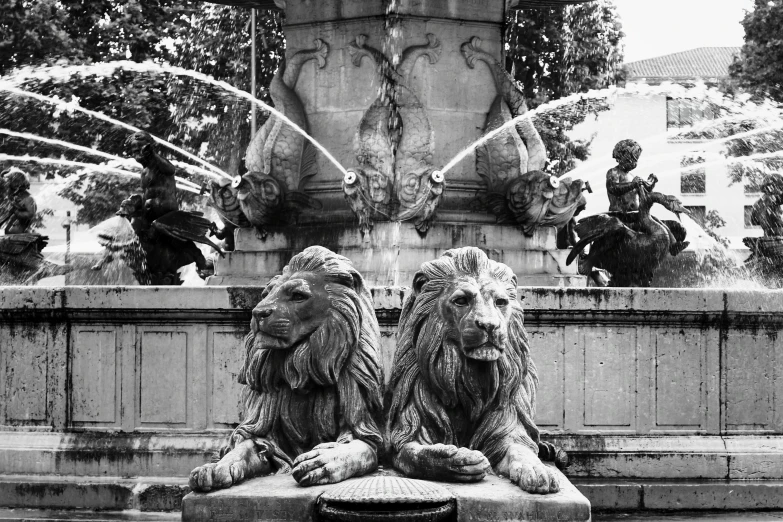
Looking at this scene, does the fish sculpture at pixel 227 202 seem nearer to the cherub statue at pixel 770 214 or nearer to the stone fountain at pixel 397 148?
the stone fountain at pixel 397 148

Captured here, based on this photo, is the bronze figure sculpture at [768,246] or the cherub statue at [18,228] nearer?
the bronze figure sculpture at [768,246]

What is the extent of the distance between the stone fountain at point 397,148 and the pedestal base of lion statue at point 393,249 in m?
0.01

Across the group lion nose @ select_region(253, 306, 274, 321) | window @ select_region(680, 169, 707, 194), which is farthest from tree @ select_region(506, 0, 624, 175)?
lion nose @ select_region(253, 306, 274, 321)

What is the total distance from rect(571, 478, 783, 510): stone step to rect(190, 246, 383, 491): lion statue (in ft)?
10.4

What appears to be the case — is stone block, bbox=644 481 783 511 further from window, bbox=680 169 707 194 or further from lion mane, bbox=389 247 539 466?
window, bbox=680 169 707 194

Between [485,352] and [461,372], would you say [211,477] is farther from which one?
[485,352]

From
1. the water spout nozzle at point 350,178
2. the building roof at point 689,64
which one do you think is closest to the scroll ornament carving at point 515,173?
the water spout nozzle at point 350,178

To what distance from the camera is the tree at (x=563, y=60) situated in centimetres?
2936

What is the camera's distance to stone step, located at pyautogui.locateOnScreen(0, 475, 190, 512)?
33.4ft

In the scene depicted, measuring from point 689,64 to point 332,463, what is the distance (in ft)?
198

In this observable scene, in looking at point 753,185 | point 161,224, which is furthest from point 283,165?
point 753,185

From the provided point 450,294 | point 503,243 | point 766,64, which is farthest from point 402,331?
point 766,64

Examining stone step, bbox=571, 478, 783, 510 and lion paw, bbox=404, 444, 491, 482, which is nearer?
lion paw, bbox=404, 444, 491, 482

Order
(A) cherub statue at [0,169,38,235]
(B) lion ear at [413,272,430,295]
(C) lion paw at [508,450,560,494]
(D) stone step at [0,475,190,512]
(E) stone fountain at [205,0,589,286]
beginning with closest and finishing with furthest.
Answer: (C) lion paw at [508,450,560,494]
(B) lion ear at [413,272,430,295]
(D) stone step at [0,475,190,512]
(E) stone fountain at [205,0,589,286]
(A) cherub statue at [0,169,38,235]
